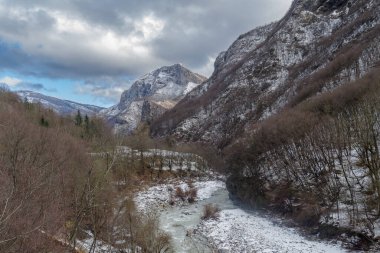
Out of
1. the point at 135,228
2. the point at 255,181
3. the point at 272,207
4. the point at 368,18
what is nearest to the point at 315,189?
the point at 272,207

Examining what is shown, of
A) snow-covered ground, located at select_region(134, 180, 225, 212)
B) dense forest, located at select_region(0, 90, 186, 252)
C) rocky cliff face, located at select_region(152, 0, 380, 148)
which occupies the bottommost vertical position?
snow-covered ground, located at select_region(134, 180, 225, 212)

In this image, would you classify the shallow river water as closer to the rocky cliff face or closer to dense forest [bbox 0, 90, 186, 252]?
dense forest [bbox 0, 90, 186, 252]

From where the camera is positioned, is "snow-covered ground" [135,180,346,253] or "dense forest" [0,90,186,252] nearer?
"dense forest" [0,90,186,252]

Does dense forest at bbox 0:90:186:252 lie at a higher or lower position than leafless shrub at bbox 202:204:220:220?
higher

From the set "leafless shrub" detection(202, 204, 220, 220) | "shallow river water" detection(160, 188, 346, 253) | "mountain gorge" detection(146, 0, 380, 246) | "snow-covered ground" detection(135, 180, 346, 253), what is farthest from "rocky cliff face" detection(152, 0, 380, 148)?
"shallow river water" detection(160, 188, 346, 253)

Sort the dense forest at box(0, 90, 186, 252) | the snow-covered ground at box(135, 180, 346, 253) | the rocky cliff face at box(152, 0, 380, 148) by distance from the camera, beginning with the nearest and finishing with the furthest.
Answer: the dense forest at box(0, 90, 186, 252) < the snow-covered ground at box(135, 180, 346, 253) < the rocky cliff face at box(152, 0, 380, 148)

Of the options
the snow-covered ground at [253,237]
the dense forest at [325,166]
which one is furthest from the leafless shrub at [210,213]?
the dense forest at [325,166]

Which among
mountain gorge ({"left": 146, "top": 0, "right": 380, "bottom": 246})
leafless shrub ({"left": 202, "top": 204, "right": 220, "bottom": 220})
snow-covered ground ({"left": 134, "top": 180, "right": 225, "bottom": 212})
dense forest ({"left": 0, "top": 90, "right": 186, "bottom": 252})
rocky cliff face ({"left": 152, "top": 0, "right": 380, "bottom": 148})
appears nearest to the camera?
dense forest ({"left": 0, "top": 90, "right": 186, "bottom": 252})

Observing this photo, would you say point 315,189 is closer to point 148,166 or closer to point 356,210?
point 356,210

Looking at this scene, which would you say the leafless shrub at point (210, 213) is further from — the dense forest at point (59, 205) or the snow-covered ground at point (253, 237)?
the dense forest at point (59, 205)

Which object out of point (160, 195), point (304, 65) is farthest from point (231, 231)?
point (304, 65)

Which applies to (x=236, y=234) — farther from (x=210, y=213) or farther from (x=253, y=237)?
(x=210, y=213)

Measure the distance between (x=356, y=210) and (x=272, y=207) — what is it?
16.9m

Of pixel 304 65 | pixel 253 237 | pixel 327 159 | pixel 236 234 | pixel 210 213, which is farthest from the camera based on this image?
pixel 304 65
